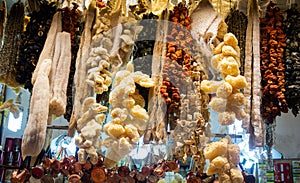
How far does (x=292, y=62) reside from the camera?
5.56ft

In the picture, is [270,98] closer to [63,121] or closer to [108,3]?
[108,3]

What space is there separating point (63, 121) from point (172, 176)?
832mm

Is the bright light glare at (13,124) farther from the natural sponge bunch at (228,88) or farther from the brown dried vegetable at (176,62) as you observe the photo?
the natural sponge bunch at (228,88)

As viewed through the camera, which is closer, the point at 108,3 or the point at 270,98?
the point at 270,98

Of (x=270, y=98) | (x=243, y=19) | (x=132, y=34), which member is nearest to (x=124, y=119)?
(x=132, y=34)

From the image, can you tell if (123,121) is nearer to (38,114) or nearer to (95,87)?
(95,87)

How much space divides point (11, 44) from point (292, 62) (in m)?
1.37

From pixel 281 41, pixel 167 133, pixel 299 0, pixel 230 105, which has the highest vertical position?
pixel 299 0

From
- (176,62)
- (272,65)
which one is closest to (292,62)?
(272,65)

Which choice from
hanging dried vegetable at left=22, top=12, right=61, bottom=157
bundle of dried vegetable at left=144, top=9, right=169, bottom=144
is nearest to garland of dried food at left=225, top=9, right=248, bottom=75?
bundle of dried vegetable at left=144, top=9, right=169, bottom=144

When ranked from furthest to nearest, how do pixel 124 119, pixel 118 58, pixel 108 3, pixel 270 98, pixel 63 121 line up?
pixel 63 121, pixel 108 3, pixel 118 58, pixel 270 98, pixel 124 119

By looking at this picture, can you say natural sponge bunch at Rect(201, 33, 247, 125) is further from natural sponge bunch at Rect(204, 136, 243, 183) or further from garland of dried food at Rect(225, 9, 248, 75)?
garland of dried food at Rect(225, 9, 248, 75)

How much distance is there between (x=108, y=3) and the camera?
1.95 meters

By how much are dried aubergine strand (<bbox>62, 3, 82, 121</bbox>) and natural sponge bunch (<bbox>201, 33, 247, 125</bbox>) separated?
65 cm
